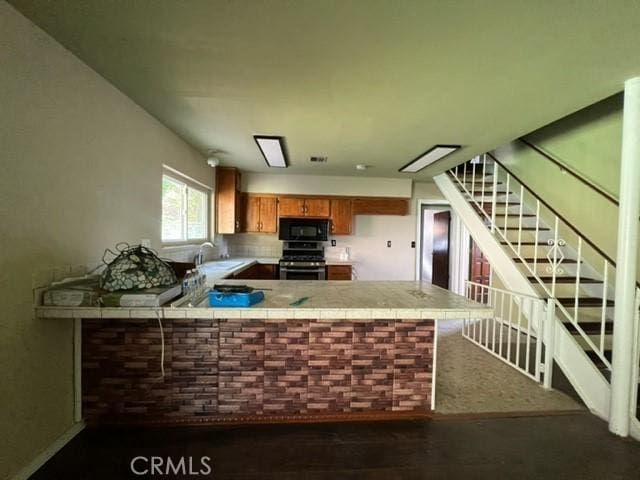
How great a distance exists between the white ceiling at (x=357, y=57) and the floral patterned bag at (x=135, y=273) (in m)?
1.17

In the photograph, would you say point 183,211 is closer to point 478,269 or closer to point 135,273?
point 135,273

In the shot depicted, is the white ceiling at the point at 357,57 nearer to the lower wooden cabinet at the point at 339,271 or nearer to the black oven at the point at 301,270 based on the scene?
the black oven at the point at 301,270

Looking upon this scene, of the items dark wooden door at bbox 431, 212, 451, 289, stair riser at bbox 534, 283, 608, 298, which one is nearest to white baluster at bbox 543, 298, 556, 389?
stair riser at bbox 534, 283, 608, 298

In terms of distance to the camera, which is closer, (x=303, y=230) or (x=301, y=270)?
(x=301, y=270)

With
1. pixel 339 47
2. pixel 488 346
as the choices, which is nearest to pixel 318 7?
pixel 339 47

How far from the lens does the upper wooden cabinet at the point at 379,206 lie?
507 cm

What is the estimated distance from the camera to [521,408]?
2.18 meters

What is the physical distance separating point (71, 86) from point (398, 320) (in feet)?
8.04

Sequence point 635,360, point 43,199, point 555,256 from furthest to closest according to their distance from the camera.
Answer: point 555,256
point 635,360
point 43,199

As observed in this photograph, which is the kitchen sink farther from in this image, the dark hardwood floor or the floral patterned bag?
the dark hardwood floor

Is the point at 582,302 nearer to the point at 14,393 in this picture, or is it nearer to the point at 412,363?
the point at 412,363

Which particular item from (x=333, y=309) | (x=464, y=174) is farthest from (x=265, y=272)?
(x=464, y=174)

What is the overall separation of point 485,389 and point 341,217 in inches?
126

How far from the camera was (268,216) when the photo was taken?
4918 mm
